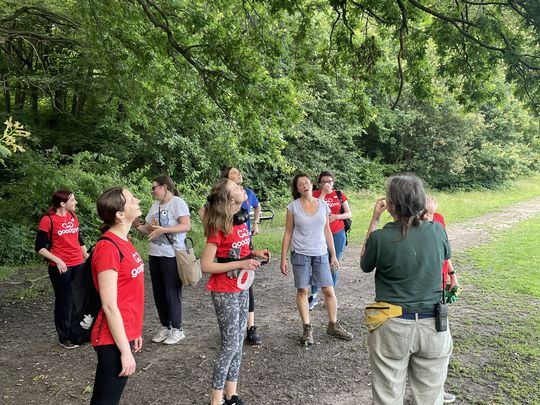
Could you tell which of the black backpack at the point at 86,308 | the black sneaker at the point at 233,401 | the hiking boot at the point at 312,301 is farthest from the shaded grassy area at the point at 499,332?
the black backpack at the point at 86,308

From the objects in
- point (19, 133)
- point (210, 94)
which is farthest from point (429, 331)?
point (210, 94)

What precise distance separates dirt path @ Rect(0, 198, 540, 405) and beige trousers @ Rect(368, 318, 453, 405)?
1.23 metres

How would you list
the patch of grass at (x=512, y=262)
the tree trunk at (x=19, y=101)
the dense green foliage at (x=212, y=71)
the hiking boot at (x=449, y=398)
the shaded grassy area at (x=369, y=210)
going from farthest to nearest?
the tree trunk at (x=19, y=101), the shaded grassy area at (x=369, y=210), the patch of grass at (x=512, y=262), the dense green foliage at (x=212, y=71), the hiking boot at (x=449, y=398)

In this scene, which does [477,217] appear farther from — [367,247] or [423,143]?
[367,247]

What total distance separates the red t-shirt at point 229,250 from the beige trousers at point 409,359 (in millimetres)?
1161

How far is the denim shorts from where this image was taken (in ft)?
16.7

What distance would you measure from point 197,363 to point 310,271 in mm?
1511

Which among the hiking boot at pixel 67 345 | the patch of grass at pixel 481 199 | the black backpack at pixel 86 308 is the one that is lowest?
the patch of grass at pixel 481 199

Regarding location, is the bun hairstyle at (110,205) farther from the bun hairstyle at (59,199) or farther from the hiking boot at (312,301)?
the hiking boot at (312,301)

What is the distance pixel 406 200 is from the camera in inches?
107

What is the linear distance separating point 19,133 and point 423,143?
2214cm

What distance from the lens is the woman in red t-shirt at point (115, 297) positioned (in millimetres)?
2561

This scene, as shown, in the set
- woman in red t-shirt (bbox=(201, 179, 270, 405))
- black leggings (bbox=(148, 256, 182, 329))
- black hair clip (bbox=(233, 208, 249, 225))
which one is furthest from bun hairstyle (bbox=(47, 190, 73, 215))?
black hair clip (bbox=(233, 208, 249, 225))

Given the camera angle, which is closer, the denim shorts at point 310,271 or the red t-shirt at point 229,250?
the red t-shirt at point 229,250
